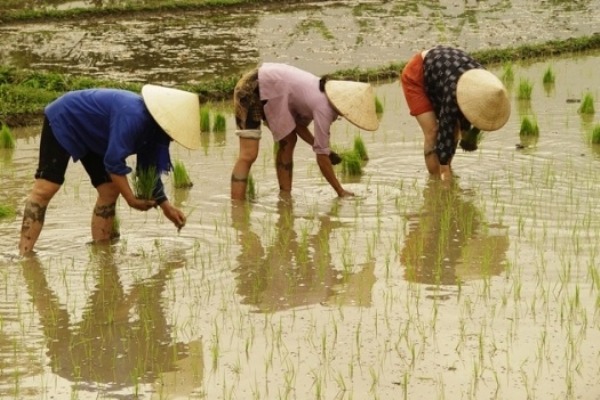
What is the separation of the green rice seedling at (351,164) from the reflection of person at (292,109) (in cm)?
56

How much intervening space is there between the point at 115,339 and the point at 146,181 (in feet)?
3.90

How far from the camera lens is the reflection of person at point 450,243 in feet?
17.1

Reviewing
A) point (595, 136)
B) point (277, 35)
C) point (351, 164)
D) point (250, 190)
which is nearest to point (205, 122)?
point (351, 164)

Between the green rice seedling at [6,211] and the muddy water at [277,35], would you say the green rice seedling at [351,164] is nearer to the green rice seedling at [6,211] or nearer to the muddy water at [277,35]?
the green rice seedling at [6,211]

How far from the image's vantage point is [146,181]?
17.8 feet

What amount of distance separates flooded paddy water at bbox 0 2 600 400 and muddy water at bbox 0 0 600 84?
4.25 metres

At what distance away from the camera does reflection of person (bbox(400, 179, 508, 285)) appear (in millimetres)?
5215

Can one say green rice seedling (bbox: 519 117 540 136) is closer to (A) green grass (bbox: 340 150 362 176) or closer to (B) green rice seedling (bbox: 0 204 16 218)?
(A) green grass (bbox: 340 150 362 176)

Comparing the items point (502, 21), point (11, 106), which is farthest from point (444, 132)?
point (502, 21)

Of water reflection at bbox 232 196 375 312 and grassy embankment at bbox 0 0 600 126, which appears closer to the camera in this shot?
water reflection at bbox 232 196 375 312

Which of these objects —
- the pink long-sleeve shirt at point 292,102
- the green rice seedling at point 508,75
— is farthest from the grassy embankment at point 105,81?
the pink long-sleeve shirt at point 292,102

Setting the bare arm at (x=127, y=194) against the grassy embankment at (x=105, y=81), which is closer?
the bare arm at (x=127, y=194)

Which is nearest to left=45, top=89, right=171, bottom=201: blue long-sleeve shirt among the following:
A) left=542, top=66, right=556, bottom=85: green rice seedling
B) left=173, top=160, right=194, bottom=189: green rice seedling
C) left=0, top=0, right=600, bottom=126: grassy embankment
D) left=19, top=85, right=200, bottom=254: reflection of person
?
A: left=19, top=85, right=200, bottom=254: reflection of person

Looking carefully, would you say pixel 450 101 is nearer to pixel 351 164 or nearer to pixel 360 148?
pixel 351 164
